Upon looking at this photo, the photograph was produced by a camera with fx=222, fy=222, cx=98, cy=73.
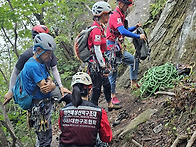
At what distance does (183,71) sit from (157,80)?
0.63 metres

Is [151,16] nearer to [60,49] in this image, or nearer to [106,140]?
[60,49]

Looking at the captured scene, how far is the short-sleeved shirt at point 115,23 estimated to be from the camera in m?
5.16

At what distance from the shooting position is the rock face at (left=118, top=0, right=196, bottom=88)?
5641 millimetres

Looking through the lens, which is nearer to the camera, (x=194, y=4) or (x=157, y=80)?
(x=157, y=80)

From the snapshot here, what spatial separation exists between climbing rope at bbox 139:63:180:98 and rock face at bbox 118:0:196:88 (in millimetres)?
561

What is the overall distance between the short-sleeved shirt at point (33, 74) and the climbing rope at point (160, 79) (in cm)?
278

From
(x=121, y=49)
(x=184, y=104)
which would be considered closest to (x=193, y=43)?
(x=121, y=49)

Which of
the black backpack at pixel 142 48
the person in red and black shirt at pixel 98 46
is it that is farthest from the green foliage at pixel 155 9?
the person in red and black shirt at pixel 98 46

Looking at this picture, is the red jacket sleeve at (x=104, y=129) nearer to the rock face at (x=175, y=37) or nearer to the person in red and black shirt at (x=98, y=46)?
the person in red and black shirt at (x=98, y=46)

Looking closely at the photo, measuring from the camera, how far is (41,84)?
138 inches

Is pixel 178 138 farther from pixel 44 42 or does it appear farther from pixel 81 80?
pixel 44 42

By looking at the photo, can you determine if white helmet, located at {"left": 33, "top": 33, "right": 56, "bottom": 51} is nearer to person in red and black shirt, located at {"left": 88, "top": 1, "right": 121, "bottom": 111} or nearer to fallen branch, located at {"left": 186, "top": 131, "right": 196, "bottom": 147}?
person in red and black shirt, located at {"left": 88, "top": 1, "right": 121, "bottom": 111}

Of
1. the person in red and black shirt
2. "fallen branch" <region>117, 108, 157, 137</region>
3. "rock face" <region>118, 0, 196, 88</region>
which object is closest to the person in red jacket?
"fallen branch" <region>117, 108, 157, 137</region>

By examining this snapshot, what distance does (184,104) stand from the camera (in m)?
3.82
